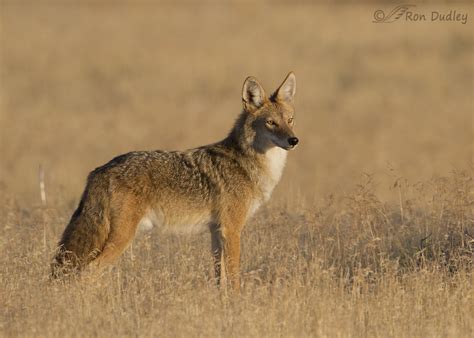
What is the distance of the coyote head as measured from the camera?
31.9 ft

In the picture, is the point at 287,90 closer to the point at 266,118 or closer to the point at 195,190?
the point at 266,118

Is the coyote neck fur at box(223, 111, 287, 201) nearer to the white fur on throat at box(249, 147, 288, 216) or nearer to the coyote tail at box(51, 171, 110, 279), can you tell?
the white fur on throat at box(249, 147, 288, 216)

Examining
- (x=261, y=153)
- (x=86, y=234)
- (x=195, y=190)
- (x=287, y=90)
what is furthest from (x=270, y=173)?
(x=86, y=234)

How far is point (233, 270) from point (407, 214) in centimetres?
302

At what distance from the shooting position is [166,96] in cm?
2703

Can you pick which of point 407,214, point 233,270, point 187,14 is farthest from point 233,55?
point 233,270

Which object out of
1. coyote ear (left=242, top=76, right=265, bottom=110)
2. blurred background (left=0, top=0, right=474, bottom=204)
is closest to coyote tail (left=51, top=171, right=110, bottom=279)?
coyote ear (left=242, top=76, right=265, bottom=110)

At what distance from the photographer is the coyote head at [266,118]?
9719 mm

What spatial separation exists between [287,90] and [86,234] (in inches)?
113

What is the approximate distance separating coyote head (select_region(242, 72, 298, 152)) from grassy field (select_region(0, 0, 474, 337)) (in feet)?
4.06

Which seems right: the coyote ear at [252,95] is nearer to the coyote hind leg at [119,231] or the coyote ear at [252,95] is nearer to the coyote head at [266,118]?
the coyote head at [266,118]

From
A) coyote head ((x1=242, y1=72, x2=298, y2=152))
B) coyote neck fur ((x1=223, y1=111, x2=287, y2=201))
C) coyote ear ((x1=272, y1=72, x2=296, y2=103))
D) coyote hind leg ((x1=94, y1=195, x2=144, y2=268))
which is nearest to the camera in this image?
coyote hind leg ((x1=94, y1=195, x2=144, y2=268))

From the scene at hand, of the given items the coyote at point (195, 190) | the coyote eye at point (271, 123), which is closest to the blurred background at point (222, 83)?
the coyote at point (195, 190)

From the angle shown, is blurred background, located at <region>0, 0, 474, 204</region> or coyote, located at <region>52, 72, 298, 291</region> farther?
blurred background, located at <region>0, 0, 474, 204</region>
